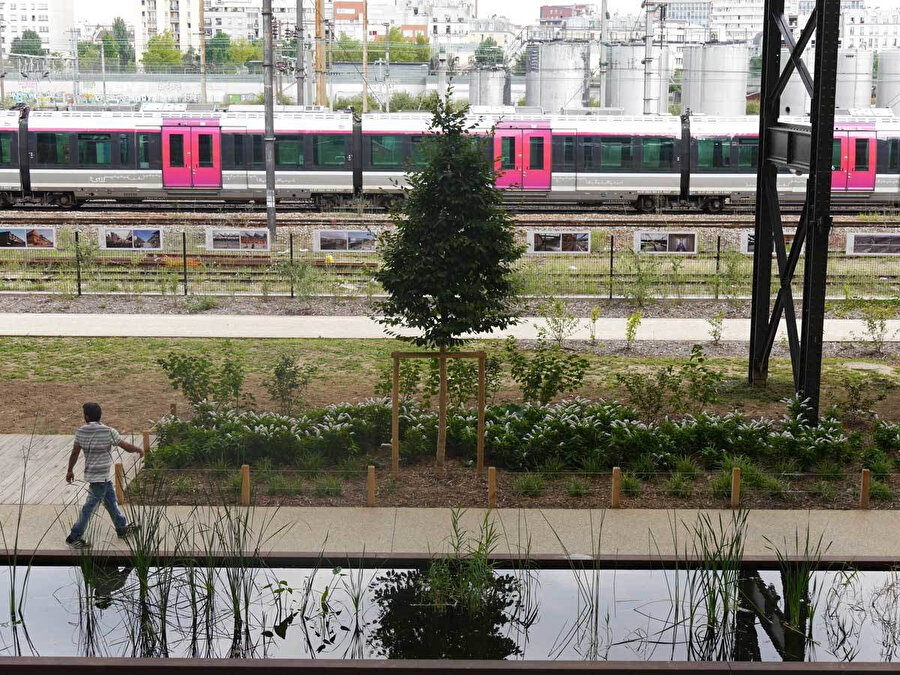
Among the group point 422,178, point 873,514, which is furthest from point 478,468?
point 873,514

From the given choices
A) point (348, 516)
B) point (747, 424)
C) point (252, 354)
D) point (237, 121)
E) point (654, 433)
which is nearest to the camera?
point (348, 516)

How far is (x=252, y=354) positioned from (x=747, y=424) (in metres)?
8.02

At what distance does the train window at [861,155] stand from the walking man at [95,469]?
99.1 ft

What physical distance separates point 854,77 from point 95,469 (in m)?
71.2

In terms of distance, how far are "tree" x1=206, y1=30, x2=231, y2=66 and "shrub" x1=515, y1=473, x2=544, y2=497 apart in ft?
410

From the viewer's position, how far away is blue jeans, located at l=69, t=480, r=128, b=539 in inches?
369

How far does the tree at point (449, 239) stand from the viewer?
11117 millimetres

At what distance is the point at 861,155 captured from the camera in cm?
3478

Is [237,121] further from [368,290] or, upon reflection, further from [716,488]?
[716,488]

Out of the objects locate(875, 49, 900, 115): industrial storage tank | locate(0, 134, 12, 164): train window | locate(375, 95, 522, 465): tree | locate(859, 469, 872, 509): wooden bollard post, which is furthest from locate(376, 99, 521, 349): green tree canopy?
locate(875, 49, 900, 115): industrial storage tank

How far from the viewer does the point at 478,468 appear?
1154 cm

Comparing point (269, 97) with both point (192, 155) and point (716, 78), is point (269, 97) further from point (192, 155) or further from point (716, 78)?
point (716, 78)

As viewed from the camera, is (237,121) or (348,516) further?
(237,121)

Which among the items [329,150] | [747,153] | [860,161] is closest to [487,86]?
[747,153]
